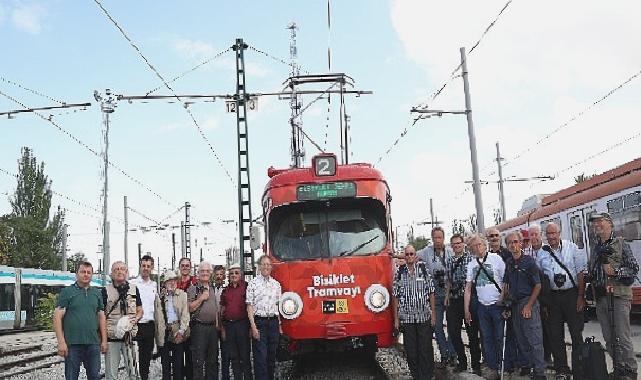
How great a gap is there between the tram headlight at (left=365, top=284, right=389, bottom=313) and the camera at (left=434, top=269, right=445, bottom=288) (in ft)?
2.99

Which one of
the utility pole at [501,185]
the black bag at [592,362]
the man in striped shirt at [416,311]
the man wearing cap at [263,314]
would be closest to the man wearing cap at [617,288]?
the black bag at [592,362]

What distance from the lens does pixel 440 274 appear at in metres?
10.3

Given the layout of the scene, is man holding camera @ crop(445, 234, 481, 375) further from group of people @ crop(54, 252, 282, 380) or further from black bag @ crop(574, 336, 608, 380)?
group of people @ crop(54, 252, 282, 380)

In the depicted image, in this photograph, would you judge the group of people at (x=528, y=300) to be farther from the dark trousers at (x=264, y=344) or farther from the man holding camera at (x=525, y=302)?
the dark trousers at (x=264, y=344)

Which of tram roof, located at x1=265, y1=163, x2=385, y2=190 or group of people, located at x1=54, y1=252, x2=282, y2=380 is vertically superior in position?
tram roof, located at x1=265, y1=163, x2=385, y2=190

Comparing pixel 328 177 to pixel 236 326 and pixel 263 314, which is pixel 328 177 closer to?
pixel 263 314

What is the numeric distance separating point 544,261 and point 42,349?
1848 centimetres

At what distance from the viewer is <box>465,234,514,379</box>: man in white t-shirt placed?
8891 mm

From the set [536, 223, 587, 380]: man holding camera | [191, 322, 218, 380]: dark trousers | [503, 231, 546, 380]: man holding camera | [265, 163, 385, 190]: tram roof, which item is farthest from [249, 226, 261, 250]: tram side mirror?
[536, 223, 587, 380]: man holding camera

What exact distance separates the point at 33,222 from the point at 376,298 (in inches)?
2299

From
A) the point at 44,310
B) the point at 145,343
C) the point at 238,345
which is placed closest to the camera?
the point at 145,343

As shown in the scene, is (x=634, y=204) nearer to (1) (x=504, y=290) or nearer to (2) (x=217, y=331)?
(1) (x=504, y=290)

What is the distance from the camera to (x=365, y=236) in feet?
33.8

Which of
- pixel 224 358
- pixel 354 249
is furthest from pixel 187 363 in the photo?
pixel 354 249
